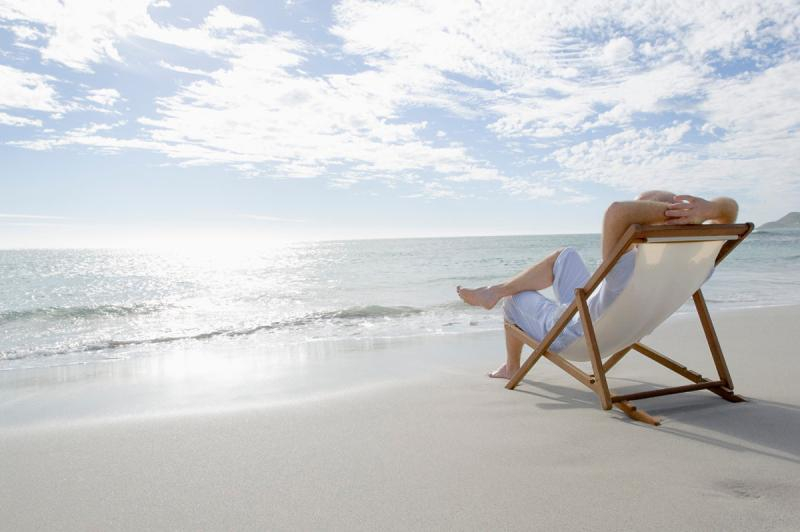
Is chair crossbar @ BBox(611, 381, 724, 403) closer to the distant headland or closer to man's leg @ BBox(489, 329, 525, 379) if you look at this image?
man's leg @ BBox(489, 329, 525, 379)

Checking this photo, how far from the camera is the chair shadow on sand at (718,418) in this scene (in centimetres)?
265

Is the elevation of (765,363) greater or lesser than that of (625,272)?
lesser

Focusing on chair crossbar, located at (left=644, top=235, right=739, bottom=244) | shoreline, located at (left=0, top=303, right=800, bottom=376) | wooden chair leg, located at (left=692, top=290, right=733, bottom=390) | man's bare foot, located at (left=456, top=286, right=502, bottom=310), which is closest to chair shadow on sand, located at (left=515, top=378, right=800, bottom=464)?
wooden chair leg, located at (left=692, top=290, right=733, bottom=390)

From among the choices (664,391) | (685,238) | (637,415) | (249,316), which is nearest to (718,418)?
(664,391)

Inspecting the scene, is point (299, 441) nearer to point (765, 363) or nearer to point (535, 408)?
point (535, 408)

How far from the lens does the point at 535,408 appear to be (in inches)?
133

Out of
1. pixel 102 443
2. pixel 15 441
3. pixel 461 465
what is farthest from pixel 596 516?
pixel 15 441

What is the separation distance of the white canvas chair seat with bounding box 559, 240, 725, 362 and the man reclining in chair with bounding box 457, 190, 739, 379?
8cm

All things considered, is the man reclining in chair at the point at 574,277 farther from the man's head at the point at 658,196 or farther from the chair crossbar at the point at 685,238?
the chair crossbar at the point at 685,238

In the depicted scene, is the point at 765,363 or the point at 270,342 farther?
the point at 270,342

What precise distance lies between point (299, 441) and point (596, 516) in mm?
1478

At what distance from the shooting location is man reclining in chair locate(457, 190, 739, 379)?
2.87m

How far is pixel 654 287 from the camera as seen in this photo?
3025mm

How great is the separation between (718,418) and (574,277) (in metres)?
1.07
